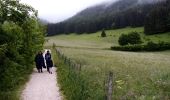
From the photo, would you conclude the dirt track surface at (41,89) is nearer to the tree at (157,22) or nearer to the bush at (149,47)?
the bush at (149,47)

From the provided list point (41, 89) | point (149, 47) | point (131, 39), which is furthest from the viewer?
point (131, 39)

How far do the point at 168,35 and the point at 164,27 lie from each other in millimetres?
8994

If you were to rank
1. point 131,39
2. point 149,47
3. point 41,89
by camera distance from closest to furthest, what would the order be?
point 41,89, point 149,47, point 131,39

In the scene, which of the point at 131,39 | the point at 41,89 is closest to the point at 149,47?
the point at 131,39

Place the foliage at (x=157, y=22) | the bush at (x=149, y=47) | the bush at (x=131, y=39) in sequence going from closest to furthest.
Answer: the bush at (x=149, y=47)
the bush at (x=131, y=39)
the foliage at (x=157, y=22)

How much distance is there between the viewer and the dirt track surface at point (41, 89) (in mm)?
21263

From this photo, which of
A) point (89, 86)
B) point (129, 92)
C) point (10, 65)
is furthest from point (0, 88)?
point (129, 92)

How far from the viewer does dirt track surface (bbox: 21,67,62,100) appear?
69.8ft

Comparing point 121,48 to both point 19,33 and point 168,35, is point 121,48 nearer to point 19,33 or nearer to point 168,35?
point 168,35

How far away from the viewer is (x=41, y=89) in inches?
953

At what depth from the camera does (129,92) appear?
16156 mm

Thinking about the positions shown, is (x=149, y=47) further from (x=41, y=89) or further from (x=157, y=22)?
(x=41, y=89)

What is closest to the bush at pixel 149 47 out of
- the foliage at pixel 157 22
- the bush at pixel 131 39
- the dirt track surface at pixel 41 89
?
the bush at pixel 131 39

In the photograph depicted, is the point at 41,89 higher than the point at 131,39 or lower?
higher
